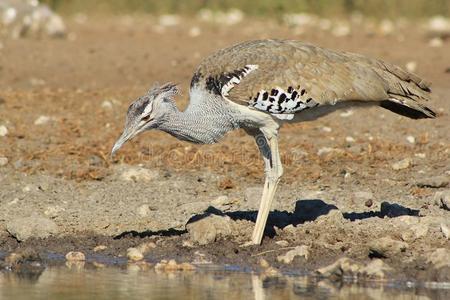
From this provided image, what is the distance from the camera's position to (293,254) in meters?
7.63

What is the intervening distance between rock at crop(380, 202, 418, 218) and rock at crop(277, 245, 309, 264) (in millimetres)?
1025

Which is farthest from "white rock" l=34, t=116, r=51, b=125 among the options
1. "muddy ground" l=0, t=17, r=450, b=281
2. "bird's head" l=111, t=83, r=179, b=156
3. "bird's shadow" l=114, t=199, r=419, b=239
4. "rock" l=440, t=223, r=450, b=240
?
"rock" l=440, t=223, r=450, b=240

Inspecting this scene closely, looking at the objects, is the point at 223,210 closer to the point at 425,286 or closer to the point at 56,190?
the point at 56,190

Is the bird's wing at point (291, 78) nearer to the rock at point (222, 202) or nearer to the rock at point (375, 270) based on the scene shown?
the rock at point (375, 270)

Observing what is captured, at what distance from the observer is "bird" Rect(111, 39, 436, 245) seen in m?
7.70

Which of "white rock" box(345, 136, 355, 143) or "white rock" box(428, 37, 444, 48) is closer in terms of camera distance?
"white rock" box(345, 136, 355, 143)

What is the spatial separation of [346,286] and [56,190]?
3.21 m

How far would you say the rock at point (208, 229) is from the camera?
791cm

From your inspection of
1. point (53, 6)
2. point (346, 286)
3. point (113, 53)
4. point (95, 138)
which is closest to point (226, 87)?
point (346, 286)

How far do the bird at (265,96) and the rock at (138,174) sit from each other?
5.79 ft

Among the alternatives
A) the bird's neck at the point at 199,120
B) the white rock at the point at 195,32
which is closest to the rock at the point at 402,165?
the bird's neck at the point at 199,120

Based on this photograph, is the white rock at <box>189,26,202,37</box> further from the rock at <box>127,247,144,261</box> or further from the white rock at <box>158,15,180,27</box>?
the rock at <box>127,247,144,261</box>

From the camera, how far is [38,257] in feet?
25.4

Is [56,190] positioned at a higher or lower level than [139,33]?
lower
